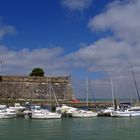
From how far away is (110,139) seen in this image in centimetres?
2902

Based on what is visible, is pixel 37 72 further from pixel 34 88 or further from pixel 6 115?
pixel 6 115

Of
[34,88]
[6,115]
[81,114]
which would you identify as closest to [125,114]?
[81,114]

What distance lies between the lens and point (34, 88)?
74375 mm

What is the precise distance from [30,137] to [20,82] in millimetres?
44544

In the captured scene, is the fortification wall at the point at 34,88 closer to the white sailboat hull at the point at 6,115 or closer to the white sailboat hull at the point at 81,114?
the white sailboat hull at the point at 81,114

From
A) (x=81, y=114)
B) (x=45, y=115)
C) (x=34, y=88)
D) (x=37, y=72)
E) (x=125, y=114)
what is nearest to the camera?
(x=45, y=115)

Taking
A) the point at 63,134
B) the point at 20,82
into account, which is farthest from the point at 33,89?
the point at 63,134

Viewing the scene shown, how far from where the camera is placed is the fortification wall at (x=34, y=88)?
72.8 metres

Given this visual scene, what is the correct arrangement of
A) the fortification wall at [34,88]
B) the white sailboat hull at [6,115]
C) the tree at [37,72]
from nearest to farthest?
the white sailboat hull at [6,115]
the fortification wall at [34,88]
the tree at [37,72]

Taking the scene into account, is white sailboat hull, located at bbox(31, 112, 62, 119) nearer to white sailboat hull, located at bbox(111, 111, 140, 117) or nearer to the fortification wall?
white sailboat hull, located at bbox(111, 111, 140, 117)

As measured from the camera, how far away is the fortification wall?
7275 centimetres

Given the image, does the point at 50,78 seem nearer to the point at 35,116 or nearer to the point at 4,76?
the point at 4,76

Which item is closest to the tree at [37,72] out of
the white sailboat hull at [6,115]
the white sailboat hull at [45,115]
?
the white sailboat hull at [6,115]

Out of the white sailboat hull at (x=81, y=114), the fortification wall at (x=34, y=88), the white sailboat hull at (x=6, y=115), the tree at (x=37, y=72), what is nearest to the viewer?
the white sailboat hull at (x=6, y=115)
